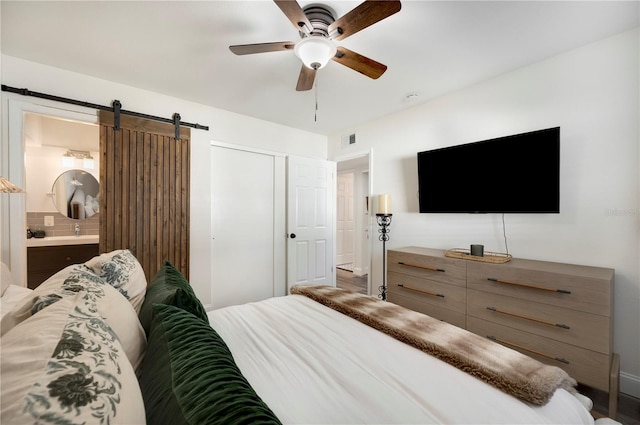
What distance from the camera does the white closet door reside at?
3.31 m

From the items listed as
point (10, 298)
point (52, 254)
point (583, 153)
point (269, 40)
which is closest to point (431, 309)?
point (583, 153)

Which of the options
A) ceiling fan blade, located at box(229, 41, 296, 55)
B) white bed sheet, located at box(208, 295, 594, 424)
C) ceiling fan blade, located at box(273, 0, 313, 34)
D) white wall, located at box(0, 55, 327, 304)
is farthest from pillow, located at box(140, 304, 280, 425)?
white wall, located at box(0, 55, 327, 304)

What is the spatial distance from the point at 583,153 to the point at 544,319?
132 centimetres

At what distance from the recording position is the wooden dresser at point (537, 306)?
1654 mm

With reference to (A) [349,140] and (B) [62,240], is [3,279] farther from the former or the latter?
(A) [349,140]

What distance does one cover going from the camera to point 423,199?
3.00m

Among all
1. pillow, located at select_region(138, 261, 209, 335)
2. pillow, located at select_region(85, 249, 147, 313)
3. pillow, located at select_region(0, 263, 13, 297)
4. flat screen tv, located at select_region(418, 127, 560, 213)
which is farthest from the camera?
flat screen tv, located at select_region(418, 127, 560, 213)

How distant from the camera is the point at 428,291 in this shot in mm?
2516

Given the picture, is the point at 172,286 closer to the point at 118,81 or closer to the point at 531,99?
the point at 118,81

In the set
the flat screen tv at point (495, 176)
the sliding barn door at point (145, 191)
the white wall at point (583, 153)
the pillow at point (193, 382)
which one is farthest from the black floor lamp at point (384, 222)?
the pillow at point (193, 382)

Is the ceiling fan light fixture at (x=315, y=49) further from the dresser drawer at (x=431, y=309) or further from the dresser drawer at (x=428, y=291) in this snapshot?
the dresser drawer at (x=431, y=309)

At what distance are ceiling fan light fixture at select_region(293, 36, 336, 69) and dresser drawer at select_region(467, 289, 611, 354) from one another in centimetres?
213

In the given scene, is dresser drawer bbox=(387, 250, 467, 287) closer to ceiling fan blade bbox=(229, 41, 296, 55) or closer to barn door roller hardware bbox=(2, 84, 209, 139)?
ceiling fan blade bbox=(229, 41, 296, 55)

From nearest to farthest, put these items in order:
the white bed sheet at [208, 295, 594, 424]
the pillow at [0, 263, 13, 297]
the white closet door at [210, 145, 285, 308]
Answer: the white bed sheet at [208, 295, 594, 424] < the pillow at [0, 263, 13, 297] < the white closet door at [210, 145, 285, 308]
